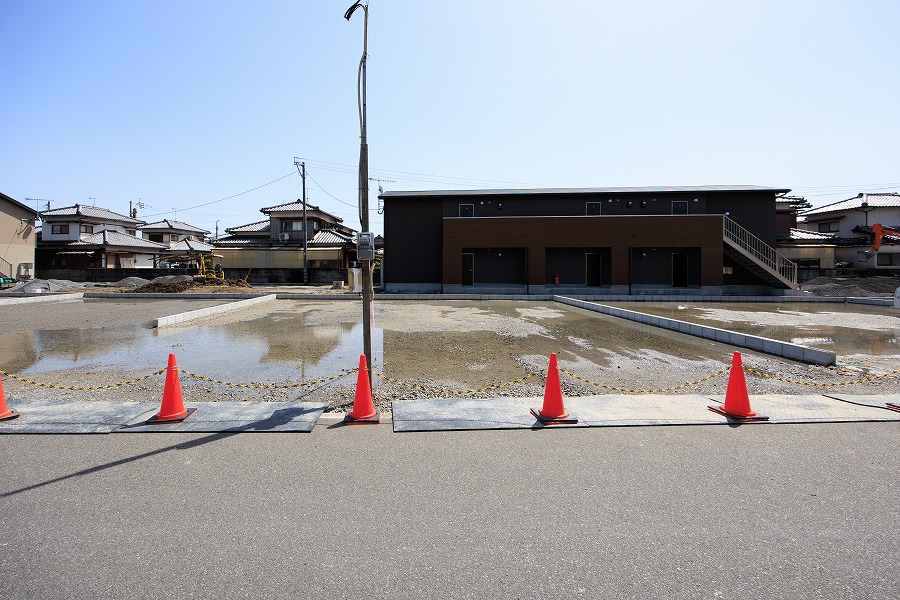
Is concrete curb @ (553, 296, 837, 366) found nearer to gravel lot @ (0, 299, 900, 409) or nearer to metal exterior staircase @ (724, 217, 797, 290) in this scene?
gravel lot @ (0, 299, 900, 409)

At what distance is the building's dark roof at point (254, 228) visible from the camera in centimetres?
4694

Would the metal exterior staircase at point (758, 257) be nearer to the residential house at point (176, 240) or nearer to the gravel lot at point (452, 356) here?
the gravel lot at point (452, 356)

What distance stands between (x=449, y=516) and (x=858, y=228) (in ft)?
171

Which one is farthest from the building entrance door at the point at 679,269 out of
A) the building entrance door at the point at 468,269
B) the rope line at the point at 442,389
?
the rope line at the point at 442,389

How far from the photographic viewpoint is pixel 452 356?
9664 mm

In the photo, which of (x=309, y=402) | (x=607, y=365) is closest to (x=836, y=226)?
(x=607, y=365)

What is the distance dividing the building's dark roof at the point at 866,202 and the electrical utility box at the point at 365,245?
5201 cm

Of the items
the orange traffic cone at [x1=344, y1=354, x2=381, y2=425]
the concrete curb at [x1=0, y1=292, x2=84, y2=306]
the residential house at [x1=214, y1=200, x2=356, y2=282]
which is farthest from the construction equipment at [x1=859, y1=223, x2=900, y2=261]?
the concrete curb at [x1=0, y1=292, x2=84, y2=306]

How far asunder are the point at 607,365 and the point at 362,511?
21.9 feet

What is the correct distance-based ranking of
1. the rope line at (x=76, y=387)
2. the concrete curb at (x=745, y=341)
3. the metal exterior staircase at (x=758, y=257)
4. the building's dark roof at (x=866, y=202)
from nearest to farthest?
the rope line at (x=76, y=387)
the concrete curb at (x=745, y=341)
the metal exterior staircase at (x=758, y=257)
the building's dark roof at (x=866, y=202)

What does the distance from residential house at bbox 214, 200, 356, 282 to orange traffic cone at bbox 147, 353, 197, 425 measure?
35161 millimetres

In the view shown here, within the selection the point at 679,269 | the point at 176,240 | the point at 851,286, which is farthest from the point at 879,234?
the point at 176,240

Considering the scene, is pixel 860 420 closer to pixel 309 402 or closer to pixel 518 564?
pixel 518 564

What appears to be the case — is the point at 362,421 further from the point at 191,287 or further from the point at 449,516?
the point at 191,287
